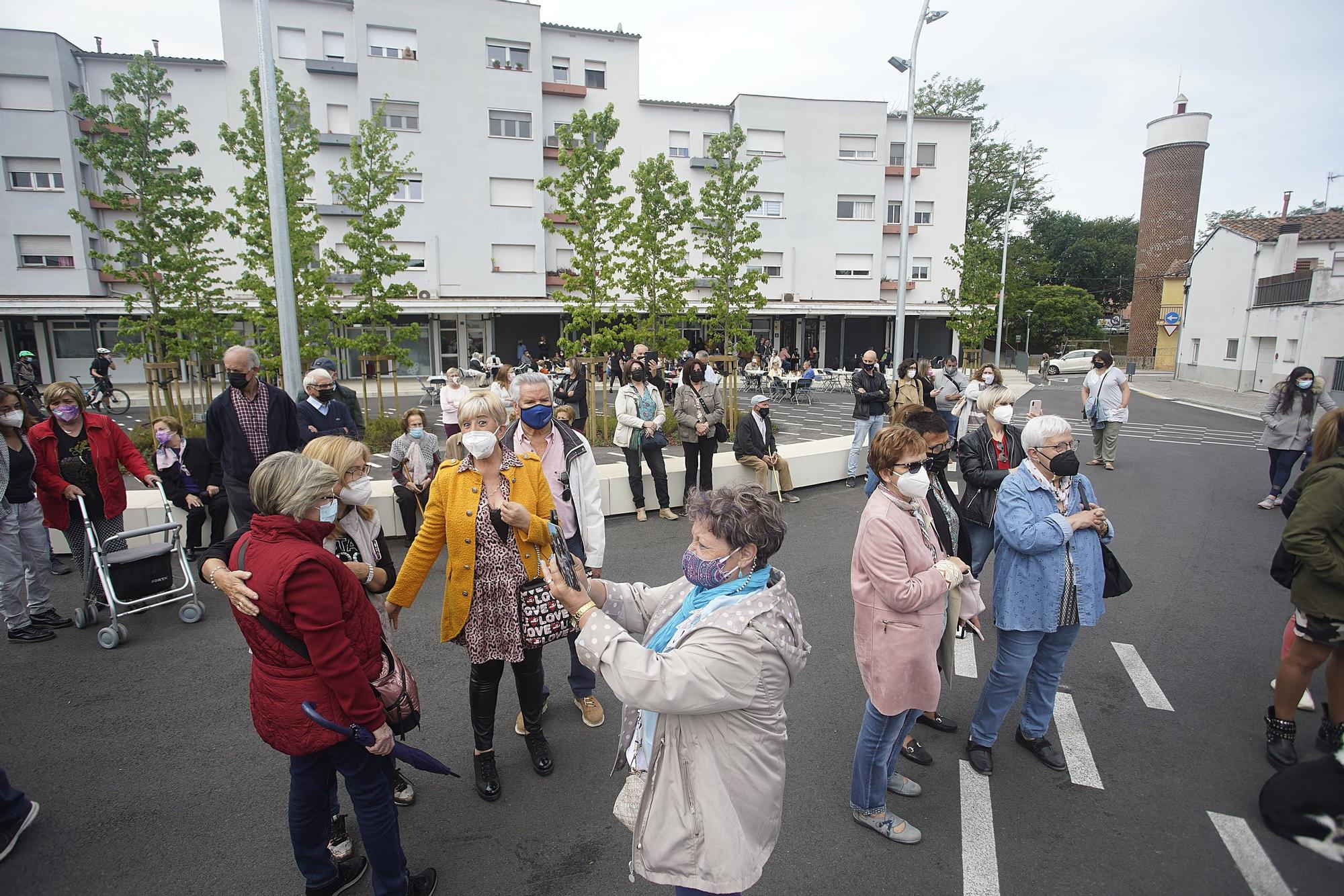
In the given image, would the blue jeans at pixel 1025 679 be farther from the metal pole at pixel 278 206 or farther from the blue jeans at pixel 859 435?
the metal pole at pixel 278 206

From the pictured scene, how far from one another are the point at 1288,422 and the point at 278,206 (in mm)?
12165

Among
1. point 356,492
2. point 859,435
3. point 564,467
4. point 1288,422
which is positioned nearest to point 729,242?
point 859,435

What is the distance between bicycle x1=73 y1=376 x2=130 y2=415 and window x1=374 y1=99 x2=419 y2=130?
A: 1464cm

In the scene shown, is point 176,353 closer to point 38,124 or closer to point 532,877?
point 532,877

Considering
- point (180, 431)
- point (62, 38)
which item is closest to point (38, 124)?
point (62, 38)

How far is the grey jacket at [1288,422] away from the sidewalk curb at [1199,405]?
1347 cm

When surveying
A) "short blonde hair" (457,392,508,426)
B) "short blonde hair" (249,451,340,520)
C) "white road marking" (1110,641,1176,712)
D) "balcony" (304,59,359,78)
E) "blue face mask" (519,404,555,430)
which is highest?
"balcony" (304,59,359,78)

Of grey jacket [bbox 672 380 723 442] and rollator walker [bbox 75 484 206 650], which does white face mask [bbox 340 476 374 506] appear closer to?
rollator walker [bbox 75 484 206 650]

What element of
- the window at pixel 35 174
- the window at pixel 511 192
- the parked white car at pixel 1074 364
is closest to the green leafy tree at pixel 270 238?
the window at pixel 511 192

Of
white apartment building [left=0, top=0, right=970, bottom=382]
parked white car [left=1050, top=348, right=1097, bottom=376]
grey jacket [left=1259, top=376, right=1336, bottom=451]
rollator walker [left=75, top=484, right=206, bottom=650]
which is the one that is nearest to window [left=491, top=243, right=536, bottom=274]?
white apartment building [left=0, top=0, right=970, bottom=382]

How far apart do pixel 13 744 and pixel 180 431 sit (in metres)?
3.97

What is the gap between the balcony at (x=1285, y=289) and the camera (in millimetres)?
24469

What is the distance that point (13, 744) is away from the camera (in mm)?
3838

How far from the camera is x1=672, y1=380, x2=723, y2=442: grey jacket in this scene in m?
8.46
